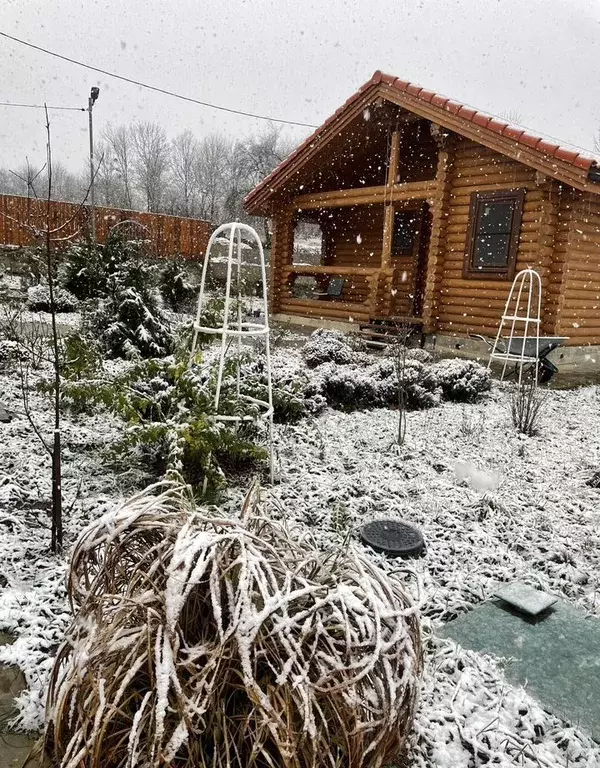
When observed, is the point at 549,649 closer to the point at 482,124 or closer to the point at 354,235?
the point at 482,124

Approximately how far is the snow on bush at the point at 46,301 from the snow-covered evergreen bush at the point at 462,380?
7.51 m

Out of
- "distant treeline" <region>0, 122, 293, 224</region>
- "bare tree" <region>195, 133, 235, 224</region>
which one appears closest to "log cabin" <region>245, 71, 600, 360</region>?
"distant treeline" <region>0, 122, 293, 224</region>

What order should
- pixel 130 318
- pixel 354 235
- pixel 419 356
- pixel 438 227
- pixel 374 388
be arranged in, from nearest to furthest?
pixel 374 388
pixel 130 318
pixel 419 356
pixel 438 227
pixel 354 235

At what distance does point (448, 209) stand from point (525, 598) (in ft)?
30.5

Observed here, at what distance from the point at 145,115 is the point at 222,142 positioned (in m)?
7.40

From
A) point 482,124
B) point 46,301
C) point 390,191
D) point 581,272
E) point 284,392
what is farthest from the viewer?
point 390,191

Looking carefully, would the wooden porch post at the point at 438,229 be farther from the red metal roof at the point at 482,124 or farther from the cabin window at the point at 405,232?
the cabin window at the point at 405,232

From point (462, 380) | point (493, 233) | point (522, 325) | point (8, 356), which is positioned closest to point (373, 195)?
point (493, 233)

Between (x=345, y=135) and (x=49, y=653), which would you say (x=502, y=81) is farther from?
(x=49, y=653)

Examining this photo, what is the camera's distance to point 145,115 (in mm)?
47844

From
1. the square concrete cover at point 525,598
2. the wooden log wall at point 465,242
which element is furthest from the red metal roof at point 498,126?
the square concrete cover at point 525,598

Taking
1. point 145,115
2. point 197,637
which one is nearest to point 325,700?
point 197,637

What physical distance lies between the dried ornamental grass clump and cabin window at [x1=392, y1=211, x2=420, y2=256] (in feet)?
42.4

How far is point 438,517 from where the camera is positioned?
3.43m
